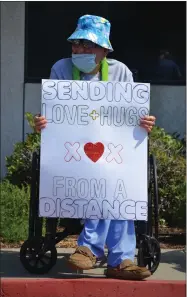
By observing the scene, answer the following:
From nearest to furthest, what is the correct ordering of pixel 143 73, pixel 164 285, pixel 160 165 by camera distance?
1. pixel 164 285
2. pixel 160 165
3. pixel 143 73

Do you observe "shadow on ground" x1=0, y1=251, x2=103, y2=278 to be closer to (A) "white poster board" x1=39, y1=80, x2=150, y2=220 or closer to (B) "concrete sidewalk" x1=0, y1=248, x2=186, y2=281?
(B) "concrete sidewalk" x1=0, y1=248, x2=186, y2=281

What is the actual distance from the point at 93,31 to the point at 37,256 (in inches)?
73.0

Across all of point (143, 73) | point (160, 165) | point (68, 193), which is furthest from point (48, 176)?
point (143, 73)

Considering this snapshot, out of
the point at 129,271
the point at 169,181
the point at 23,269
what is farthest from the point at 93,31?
the point at 169,181

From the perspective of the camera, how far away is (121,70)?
6117mm

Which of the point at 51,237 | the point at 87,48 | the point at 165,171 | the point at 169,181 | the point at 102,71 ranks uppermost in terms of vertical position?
the point at 87,48

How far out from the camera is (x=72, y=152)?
5914 mm

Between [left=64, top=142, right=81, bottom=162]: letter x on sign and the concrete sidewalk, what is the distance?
0.94 m

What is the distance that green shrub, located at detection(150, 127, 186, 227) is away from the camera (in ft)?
26.8

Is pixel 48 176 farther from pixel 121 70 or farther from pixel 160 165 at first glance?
pixel 160 165

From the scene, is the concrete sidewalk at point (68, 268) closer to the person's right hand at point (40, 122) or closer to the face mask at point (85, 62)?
the person's right hand at point (40, 122)

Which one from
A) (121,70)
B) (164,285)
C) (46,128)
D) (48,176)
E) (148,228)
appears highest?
(121,70)

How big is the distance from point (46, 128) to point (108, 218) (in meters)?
0.85

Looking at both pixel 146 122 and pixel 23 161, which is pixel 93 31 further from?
pixel 23 161
